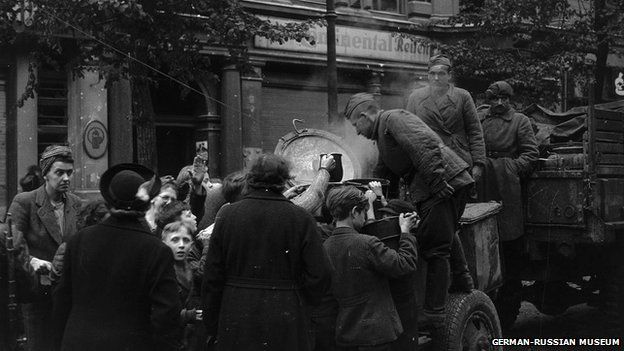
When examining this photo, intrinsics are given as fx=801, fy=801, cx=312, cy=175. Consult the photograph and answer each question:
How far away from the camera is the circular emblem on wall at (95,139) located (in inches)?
547

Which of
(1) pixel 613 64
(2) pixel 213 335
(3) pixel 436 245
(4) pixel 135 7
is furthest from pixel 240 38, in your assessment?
(1) pixel 613 64

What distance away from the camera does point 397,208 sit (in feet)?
17.8

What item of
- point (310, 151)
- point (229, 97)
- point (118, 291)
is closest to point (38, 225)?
point (118, 291)

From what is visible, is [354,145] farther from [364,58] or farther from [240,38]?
[364,58]

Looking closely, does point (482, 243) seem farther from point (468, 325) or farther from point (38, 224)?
point (38, 224)

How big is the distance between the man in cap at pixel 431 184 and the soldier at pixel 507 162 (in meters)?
1.55

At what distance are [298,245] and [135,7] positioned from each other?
499 centimetres

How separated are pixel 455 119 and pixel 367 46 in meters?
11.4

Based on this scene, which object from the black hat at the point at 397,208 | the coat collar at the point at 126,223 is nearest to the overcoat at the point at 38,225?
the coat collar at the point at 126,223

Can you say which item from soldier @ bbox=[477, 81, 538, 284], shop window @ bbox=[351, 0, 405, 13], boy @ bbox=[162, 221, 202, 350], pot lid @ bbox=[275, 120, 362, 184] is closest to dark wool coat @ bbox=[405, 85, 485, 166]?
soldier @ bbox=[477, 81, 538, 284]

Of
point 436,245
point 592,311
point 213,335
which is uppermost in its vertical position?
point 436,245

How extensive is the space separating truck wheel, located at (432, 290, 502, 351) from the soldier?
51.4 inches

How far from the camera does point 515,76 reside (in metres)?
14.2

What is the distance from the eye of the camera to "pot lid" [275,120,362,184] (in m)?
7.04
